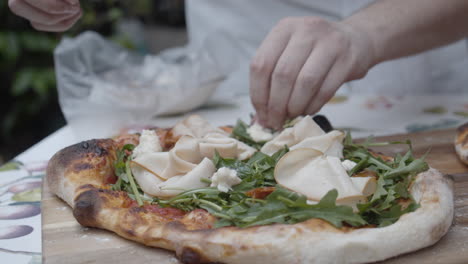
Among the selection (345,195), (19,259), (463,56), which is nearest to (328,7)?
(463,56)

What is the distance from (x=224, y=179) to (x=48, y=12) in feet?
4.05

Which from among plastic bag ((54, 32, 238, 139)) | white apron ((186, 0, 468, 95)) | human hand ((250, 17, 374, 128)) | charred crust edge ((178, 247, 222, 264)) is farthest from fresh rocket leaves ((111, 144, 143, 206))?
white apron ((186, 0, 468, 95))

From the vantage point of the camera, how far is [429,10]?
2703 millimetres

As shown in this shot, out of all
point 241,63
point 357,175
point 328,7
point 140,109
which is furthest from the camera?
point 241,63

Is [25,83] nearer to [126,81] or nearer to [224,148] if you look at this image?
[126,81]

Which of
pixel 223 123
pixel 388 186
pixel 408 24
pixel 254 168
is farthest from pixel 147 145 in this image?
pixel 408 24

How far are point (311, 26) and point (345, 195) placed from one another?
39.0 inches

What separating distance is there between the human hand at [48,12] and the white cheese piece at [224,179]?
1186mm

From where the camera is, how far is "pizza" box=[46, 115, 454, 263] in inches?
54.9

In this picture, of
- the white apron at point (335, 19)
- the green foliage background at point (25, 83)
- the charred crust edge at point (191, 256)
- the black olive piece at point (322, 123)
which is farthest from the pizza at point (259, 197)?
the green foliage background at point (25, 83)

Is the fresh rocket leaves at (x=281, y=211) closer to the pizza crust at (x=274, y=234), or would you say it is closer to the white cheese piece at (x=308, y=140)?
the pizza crust at (x=274, y=234)

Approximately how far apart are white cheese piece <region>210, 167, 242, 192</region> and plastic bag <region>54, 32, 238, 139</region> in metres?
1.48

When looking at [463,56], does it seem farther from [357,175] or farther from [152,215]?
[152,215]

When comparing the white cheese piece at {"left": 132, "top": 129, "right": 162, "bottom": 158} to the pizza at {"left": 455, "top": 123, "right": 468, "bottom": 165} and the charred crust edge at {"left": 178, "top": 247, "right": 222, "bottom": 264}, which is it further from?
the pizza at {"left": 455, "top": 123, "right": 468, "bottom": 165}
